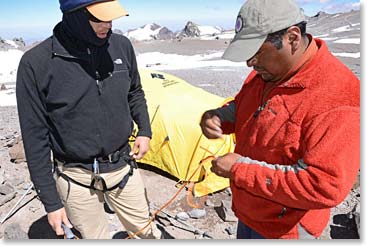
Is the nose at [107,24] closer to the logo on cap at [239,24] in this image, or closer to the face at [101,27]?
the face at [101,27]

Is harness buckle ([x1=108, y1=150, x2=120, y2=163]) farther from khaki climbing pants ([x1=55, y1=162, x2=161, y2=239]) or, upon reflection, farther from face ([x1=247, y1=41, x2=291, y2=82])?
face ([x1=247, y1=41, x2=291, y2=82])

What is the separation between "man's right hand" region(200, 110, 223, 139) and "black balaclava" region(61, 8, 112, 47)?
0.83m

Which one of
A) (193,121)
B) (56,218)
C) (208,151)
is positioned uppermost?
(56,218)

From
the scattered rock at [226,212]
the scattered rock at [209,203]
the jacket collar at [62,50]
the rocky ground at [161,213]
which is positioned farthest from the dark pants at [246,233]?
the scattered rock at [209,203]

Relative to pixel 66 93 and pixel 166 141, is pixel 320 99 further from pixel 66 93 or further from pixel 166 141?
pixel 166 141

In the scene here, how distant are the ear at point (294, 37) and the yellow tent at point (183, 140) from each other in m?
3.32

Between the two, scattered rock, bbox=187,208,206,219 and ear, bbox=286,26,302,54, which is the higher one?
ear, bbox=286,26,302,54

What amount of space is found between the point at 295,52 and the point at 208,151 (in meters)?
3.38

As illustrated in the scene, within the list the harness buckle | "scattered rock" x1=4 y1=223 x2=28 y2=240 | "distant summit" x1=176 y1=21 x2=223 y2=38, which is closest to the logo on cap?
the harness buckle

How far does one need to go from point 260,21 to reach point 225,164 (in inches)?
24.5

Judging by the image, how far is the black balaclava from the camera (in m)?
2.05

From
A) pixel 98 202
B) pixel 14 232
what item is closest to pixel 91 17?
pixel 98 202

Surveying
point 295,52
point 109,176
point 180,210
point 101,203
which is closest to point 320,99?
point 295,52

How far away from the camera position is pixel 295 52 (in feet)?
4.79
